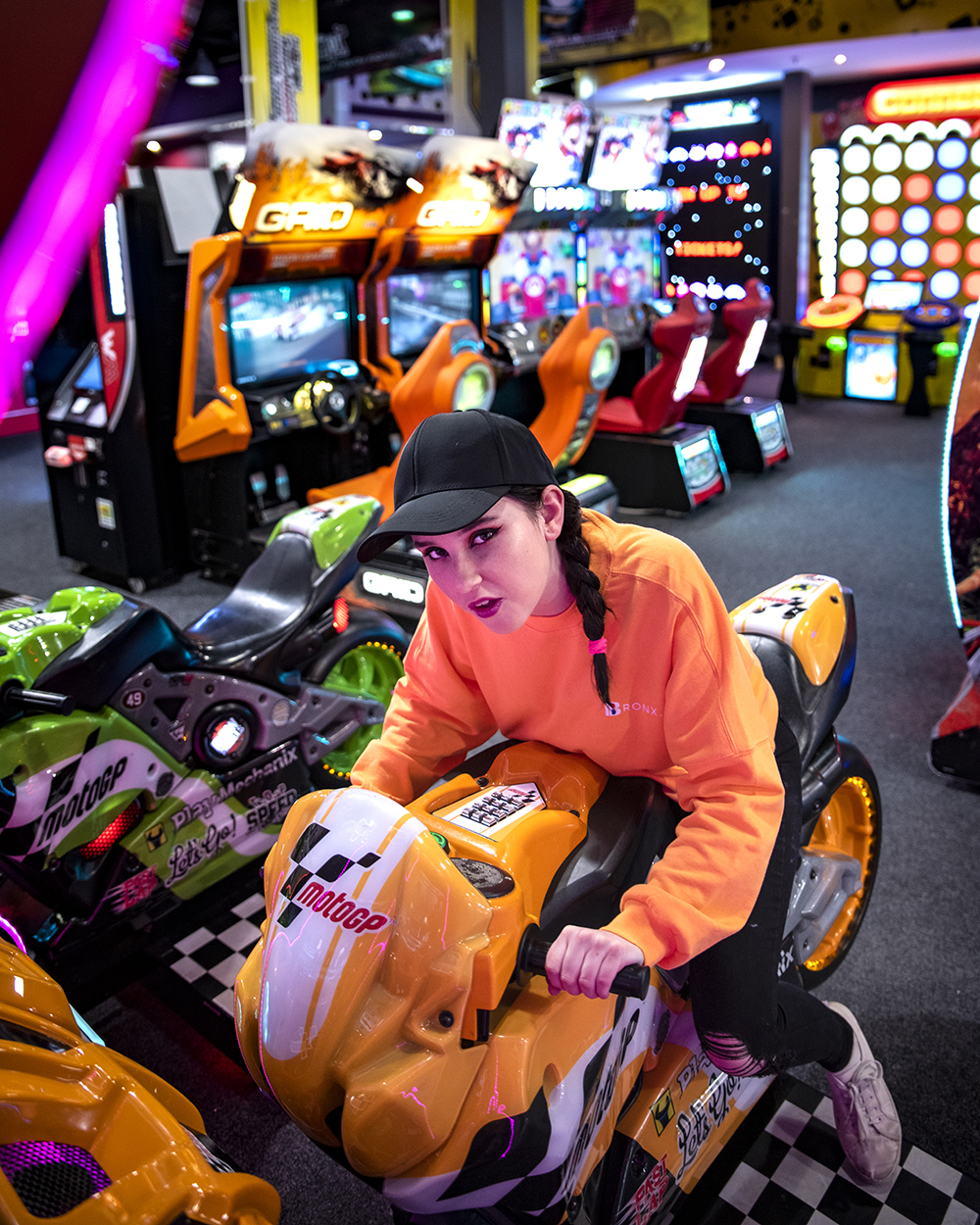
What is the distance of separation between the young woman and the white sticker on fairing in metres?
0.23

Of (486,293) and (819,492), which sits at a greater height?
(486,293)


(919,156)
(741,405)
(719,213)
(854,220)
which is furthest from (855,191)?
(741,405)

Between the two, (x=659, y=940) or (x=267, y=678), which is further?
(x=267, y=678)

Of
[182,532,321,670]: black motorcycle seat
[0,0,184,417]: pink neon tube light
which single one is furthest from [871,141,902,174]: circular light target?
[182,532,321,670]: black motorcycle seat

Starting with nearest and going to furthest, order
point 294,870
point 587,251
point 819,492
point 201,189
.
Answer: point 294,870
point 201,189
point 819,492
point 587,251

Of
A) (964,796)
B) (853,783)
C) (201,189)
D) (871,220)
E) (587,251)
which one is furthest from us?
(871,220)

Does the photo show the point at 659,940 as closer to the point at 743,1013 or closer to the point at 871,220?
the point at 743,1013

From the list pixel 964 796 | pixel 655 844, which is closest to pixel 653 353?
pixel 964 796

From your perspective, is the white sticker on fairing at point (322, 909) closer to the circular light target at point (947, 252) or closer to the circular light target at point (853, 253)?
the circular light target at point (947, 252)

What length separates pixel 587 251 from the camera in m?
7.73

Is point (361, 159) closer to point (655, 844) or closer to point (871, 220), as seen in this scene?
point (655, 844)

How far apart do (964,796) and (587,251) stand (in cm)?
586

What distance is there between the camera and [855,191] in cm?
1005

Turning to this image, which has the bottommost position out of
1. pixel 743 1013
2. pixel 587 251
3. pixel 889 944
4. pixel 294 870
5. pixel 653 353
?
pixel 889 944
